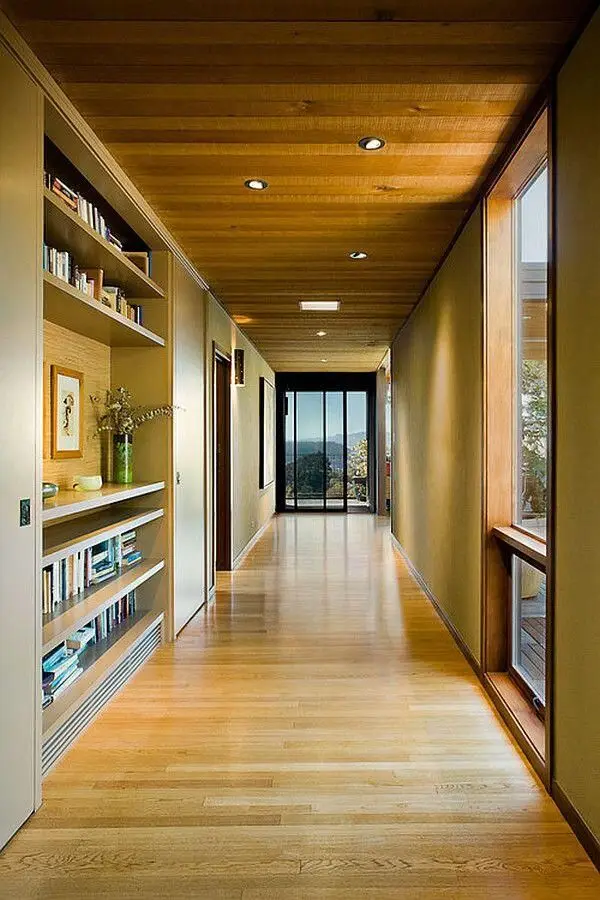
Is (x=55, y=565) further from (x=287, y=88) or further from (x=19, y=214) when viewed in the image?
(x=287, y=88)

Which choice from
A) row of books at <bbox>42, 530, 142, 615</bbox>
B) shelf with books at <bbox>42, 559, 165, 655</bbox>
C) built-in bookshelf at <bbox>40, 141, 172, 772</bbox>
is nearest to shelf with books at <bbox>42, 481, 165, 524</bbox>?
built-in bookshelf at <bbox>40, 141, 172, 772</bbox>

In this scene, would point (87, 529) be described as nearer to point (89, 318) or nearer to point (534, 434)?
point (89, 318)

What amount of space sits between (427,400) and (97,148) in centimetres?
352

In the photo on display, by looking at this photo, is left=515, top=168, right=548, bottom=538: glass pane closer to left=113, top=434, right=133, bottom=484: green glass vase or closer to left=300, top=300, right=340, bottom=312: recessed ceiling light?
left=113, top=434, right=133, bottom=484: green glass vase

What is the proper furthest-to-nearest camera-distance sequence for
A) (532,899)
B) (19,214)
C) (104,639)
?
(104,639) → (19,214) → (532,899)

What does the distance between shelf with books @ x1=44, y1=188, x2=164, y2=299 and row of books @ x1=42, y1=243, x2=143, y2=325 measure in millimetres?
46

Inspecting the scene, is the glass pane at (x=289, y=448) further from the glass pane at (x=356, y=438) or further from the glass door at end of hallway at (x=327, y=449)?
the glass pane at (x=356, y=438)

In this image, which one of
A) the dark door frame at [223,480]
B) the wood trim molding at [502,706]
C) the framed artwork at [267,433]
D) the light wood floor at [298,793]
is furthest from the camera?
the framed artwork at [267,433]

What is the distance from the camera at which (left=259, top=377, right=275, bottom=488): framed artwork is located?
943 cm

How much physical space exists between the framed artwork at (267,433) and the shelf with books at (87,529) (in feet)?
17.9

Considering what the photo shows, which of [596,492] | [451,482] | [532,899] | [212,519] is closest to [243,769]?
[532,899]

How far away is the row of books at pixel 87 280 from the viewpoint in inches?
104

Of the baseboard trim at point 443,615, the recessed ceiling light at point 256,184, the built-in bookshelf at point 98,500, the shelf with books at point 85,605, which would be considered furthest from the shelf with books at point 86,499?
the baseboard trim at point 443,615

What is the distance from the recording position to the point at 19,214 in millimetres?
2045
